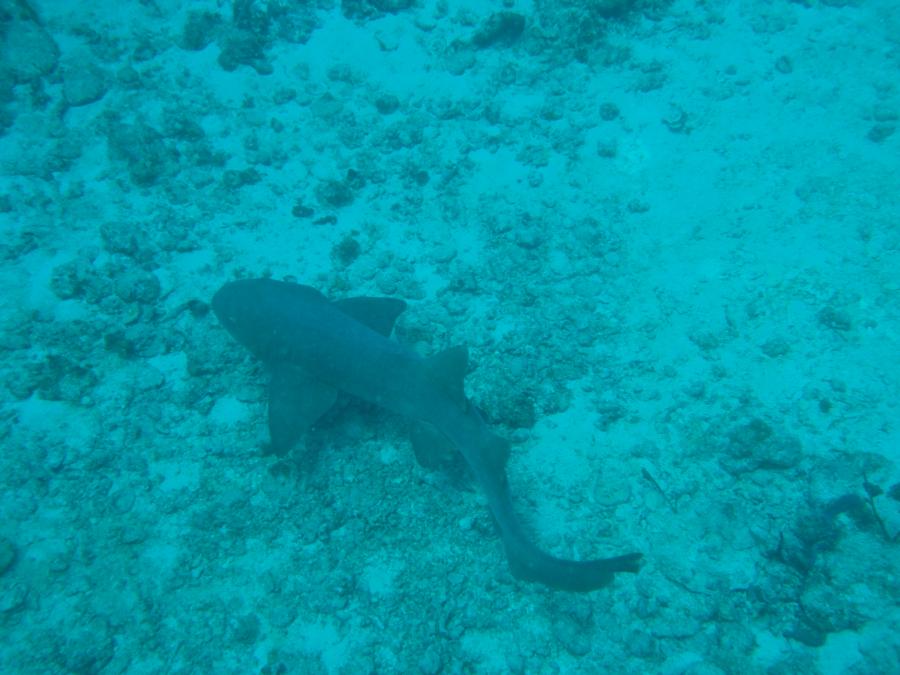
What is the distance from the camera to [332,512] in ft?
12.5

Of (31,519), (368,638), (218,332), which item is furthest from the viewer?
(218,332)

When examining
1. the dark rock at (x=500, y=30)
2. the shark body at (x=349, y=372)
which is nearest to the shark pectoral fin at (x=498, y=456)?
the shark body at (x=349, y=372)

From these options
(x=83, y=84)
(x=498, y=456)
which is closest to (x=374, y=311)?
(x=498, y=456)

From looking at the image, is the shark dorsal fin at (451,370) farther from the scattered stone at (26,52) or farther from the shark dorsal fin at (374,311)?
the scattered stone at (26,52)

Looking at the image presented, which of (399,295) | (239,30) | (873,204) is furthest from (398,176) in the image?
(873,204)

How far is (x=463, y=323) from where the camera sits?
471 centimetres

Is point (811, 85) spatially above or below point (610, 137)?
above

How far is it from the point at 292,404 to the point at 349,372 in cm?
54

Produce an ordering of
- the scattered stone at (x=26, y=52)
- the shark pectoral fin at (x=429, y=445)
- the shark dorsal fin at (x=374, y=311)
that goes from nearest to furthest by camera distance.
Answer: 1. the shark pectoral fin at (x=429, y=445)
2. the shark dorsal fin at (x=374, y=311)
3. the scattered stone at (x=26, y=52)

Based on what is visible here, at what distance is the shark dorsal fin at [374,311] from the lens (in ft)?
14.0

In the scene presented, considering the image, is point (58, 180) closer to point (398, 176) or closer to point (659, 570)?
point (398, 176)

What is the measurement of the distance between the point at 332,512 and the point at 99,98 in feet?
18.4

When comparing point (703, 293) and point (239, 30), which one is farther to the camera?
point (239, 30)

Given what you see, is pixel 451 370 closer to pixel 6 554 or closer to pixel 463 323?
pixel 463 323
